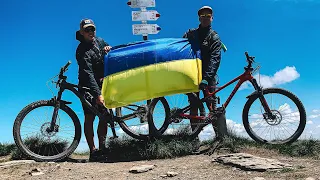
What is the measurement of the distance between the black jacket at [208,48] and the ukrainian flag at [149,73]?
21cm

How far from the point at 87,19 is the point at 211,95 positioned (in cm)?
275

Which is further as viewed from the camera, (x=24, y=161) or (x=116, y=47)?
(x=116, y=47)

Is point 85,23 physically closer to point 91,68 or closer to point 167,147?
point 91,68

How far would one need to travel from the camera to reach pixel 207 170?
19.3 feet

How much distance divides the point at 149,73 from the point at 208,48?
4.12 ft

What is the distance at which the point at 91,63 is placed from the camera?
23.8ft

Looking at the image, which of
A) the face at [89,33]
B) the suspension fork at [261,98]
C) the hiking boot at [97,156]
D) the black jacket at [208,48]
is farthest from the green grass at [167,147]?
the face at [89,33]

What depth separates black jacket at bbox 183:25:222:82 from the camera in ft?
23.5

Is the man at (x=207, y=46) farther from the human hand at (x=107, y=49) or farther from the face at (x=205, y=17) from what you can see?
the human hand at (x=107, y=49)

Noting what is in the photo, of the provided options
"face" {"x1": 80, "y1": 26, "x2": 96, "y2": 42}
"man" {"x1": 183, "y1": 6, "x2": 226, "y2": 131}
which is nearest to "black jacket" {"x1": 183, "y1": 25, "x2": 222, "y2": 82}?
"man" {"x1": 183, "y1": 6, "x2": 226, "y2": 131}

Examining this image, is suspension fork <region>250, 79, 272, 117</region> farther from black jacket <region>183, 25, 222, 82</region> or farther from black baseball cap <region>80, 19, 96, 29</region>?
black baseball cap <region>80, 19, 96, 29</region>

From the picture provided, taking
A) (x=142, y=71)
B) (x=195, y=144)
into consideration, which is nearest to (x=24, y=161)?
(x=142, y=71)

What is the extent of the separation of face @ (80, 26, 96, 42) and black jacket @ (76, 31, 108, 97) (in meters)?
0.08

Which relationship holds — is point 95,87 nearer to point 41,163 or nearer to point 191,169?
point 41,163
